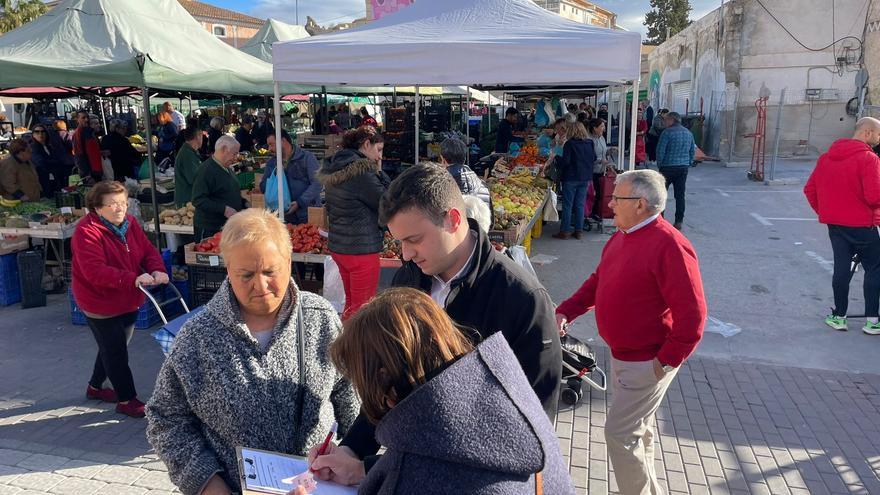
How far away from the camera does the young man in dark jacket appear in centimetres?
196

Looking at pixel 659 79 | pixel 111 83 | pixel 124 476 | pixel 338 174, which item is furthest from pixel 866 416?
pixel 659 79

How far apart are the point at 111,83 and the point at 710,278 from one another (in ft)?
23.7

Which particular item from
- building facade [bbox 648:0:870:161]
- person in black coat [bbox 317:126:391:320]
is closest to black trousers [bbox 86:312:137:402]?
person in black coat [bbox 317:126:391:320]

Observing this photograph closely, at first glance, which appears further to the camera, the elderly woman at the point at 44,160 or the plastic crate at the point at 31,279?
the elderly woman at the point at 44,160

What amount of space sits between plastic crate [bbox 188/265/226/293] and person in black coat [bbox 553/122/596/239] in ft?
18.1

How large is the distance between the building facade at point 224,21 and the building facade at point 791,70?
45.1 m

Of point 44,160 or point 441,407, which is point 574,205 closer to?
point 441,407

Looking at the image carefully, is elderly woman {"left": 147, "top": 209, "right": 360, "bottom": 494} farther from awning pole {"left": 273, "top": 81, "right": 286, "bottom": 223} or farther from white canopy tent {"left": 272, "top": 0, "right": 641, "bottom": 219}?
awning pole {"left": 273, "top": 81, "right": 286, "bottom": 223}

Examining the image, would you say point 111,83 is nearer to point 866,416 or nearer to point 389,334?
point 389,334

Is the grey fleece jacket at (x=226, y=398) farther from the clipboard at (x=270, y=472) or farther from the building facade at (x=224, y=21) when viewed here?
the building facade at (x=224, y=21)

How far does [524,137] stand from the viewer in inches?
605

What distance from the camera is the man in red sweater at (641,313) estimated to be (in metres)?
2.88

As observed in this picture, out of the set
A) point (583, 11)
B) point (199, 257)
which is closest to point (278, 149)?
point (199, 257)

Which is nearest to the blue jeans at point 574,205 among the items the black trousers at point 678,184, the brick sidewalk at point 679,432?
the black trousers at point 678,184
